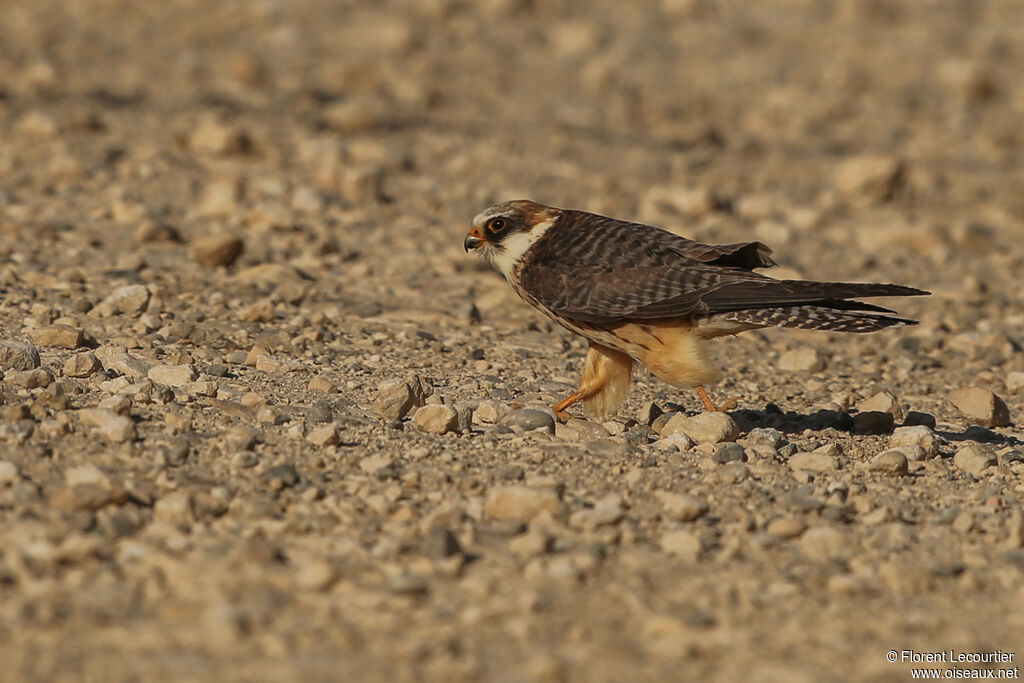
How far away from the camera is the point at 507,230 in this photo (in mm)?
7547

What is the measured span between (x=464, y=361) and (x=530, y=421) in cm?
127

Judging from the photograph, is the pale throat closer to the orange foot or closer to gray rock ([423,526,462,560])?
the orange foot

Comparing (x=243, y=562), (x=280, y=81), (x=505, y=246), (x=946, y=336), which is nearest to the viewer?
(x=243, y=562)

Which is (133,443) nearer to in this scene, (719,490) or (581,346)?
(719,490)

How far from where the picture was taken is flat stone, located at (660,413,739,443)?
6484mm

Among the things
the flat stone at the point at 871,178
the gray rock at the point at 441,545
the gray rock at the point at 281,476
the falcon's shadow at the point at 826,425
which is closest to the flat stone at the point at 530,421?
the falcon's shadow at the point at 826,425

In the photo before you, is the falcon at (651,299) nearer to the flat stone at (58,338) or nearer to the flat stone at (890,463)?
the flat stone at (890,463)

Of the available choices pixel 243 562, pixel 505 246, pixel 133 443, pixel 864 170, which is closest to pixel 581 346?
pixel 505 246

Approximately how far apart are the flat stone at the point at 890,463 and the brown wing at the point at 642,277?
80cm

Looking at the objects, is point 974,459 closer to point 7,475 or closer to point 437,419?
point 437,419

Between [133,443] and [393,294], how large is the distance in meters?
3.49

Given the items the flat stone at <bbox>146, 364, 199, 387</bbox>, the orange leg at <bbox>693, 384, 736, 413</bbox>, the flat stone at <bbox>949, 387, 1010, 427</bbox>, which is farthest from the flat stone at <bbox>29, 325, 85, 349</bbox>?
the flat stone at <bbox>949, 387, 1010, 427</bbox>

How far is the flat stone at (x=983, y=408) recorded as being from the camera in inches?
292

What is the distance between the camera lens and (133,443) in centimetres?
567
